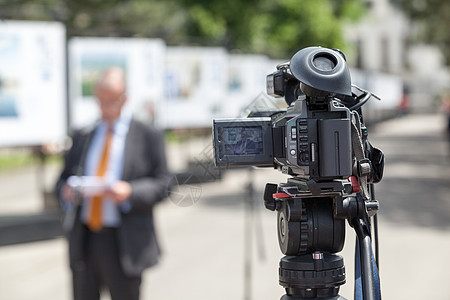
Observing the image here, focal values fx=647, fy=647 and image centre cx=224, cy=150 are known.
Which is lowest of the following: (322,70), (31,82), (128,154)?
(128,154)

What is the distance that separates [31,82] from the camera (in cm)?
783

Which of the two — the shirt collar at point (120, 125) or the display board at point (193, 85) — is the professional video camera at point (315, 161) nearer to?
the shirt collar at point (120, 125)

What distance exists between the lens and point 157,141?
3875 millimetres

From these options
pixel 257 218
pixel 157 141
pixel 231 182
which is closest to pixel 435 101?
pixel 231 182

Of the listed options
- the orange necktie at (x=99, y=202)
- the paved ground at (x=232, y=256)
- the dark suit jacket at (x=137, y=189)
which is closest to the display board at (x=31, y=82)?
the paved ground at (x=232, y=256)

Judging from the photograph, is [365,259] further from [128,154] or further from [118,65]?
[118,65]

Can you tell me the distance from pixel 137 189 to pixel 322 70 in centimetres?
225

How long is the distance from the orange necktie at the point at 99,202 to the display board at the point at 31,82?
14.0 feet

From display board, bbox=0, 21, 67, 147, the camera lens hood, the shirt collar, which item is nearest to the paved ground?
display board, bbox=0, 21, 67, 147

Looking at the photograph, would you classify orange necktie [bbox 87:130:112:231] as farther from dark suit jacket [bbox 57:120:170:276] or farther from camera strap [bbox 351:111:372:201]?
camera strap [bbox 351:111:372:201]

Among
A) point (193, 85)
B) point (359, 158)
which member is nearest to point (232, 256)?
point (193, 85)

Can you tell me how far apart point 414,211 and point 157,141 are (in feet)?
24.0

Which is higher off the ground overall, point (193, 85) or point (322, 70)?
point (193, 85)

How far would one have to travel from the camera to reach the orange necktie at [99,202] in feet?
11.9
